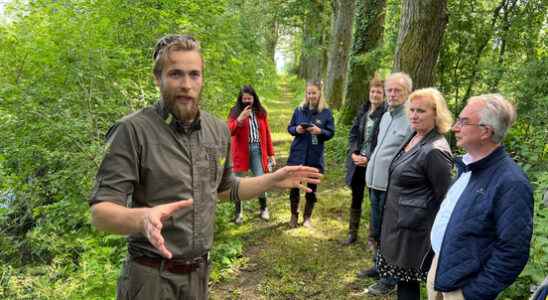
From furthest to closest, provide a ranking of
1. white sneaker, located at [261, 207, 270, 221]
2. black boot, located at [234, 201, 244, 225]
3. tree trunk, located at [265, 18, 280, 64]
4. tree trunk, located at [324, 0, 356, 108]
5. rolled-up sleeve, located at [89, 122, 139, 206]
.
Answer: tree trunk, located at [265, 18, 280, 64], tree trunk, located at [324, 0, 356, 108], white sneaker, located at [261, 207, 270, 221], black boot, located at [234, 201, 244, 225], rolled-up sleeve, located at [89, 122, 139, 206]

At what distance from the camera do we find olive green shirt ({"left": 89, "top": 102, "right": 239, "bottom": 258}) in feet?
6.17

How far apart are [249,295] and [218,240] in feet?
4.48

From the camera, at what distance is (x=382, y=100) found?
498 cm

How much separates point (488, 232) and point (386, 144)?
6.79 feet

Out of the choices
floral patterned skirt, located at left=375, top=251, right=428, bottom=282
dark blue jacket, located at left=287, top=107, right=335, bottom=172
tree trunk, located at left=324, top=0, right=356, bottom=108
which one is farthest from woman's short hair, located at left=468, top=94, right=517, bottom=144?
tree trunk, located at left=324, top=0, right=356, bottom=108

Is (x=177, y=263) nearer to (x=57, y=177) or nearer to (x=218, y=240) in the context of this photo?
(x=57, y=177)

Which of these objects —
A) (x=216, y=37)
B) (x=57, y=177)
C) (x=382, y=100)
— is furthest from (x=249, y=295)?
(x=216, y=37)

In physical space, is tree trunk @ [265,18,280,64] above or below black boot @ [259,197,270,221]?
above

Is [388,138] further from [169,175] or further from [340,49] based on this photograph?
[340,49]

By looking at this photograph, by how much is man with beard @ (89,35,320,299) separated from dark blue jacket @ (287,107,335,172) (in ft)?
Answer: 12.2

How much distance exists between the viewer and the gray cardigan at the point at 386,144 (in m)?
4.25

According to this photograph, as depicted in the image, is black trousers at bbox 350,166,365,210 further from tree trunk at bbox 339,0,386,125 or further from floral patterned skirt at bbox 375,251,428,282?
tree trunk at bbox 339,0,386,125

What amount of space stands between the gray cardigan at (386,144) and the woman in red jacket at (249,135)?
2058 millimetres

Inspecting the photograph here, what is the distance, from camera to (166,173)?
200cm
